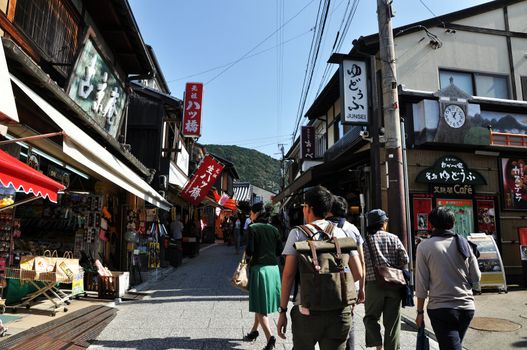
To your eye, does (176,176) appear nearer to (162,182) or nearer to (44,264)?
(162,182)

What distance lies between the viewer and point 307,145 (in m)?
18.7

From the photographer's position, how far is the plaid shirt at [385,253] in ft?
14.8

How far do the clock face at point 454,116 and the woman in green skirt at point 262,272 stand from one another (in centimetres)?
776

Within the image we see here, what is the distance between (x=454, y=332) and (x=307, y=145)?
50.8 feet

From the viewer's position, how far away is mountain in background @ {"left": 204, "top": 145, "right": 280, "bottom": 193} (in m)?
83.9

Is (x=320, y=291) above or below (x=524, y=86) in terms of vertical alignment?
below

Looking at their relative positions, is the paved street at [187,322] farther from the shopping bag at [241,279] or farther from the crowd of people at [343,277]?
the shopping bag at [241,279]

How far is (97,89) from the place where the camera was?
328 inches

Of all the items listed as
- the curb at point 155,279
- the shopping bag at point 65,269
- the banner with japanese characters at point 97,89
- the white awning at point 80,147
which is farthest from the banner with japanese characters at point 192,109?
the shopping bag at point 65,269

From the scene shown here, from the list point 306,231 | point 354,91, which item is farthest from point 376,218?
point 354,91

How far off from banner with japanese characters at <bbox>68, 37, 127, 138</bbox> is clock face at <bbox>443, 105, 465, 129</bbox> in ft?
29.5

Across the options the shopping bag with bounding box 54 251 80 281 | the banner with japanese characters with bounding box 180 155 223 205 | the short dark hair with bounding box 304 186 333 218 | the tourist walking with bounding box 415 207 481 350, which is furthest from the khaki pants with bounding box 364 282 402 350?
the banner with japanese characters with bounding box 180 155 223 205

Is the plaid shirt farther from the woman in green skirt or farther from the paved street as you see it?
the paved street

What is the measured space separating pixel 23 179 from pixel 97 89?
492 cm
